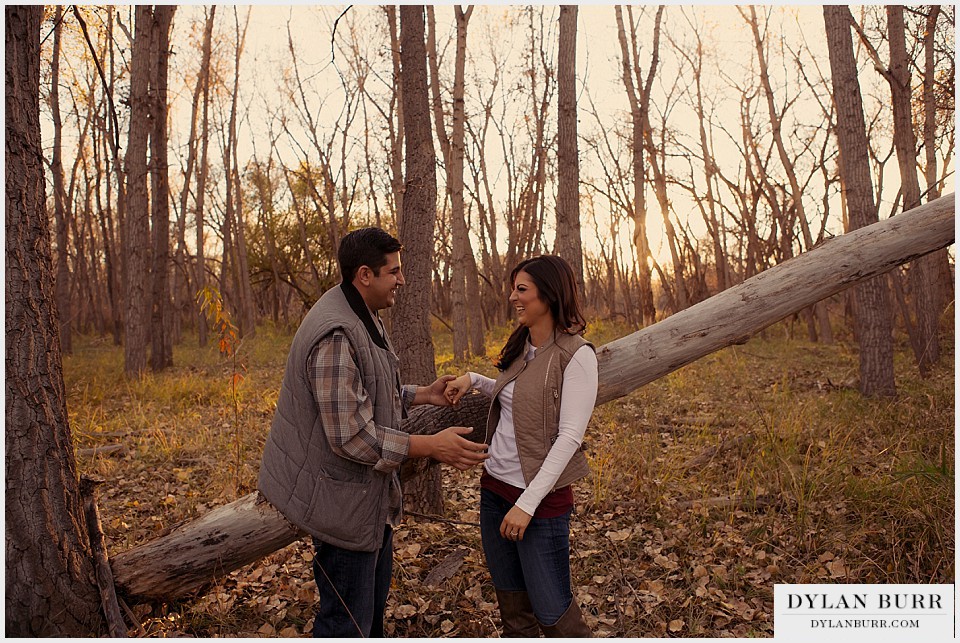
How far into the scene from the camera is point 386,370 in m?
2.47

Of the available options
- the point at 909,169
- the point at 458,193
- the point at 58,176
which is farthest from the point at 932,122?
the point at 58,176

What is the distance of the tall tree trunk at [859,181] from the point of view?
697cm

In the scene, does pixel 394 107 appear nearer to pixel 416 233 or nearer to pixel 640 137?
pixel 640 137

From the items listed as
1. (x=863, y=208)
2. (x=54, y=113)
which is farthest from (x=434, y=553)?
(x=54, y=113)

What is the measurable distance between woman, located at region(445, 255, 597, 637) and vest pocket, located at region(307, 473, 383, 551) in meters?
0.55

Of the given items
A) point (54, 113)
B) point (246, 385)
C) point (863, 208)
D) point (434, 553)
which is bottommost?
point (434, 553)

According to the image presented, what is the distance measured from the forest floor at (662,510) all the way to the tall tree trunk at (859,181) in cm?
Result: 40

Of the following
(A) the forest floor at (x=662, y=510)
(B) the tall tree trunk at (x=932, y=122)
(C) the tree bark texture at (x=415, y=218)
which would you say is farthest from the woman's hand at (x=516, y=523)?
(B) the tall tree trunk at (x=932, y=122)

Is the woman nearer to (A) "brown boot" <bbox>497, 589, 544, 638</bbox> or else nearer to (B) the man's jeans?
(A) "brown boot" <bbox>497, 589, 544, 638</bbox>

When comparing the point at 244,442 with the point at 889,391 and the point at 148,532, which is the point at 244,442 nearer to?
the point at 148,532

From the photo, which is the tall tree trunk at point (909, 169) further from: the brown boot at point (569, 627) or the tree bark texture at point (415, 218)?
the brown boot at point (569, 627)

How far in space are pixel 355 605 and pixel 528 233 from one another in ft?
58.7

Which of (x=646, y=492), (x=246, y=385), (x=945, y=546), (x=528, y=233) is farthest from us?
(x=528, y=233)

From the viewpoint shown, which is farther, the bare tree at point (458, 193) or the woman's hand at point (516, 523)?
the bare tree at point (458, 193)
